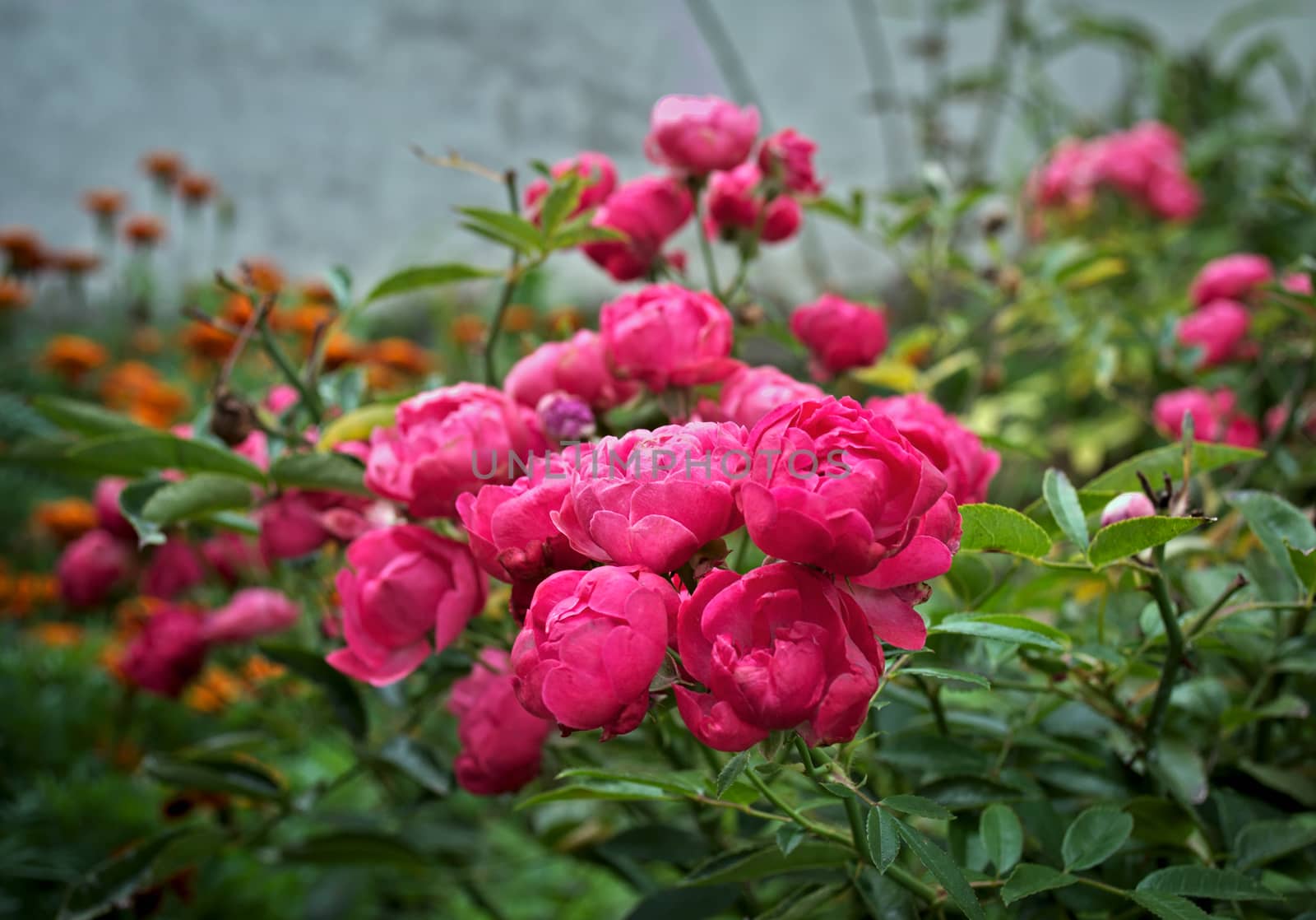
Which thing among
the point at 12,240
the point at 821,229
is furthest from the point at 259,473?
the point at 821,229

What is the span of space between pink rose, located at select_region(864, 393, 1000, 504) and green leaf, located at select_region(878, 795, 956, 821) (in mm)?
100

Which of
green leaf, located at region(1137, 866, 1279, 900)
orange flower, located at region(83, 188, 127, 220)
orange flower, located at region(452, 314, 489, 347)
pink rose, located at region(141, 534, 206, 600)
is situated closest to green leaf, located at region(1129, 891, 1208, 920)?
green leaf, located at region(1137, 866, 1279, 900)

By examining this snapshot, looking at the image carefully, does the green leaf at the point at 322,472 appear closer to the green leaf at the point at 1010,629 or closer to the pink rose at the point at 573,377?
the pink rose at the point at 573,377

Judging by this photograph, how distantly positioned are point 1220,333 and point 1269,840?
0.48 meters

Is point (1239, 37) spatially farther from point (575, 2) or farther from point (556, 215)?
point (556, 215)

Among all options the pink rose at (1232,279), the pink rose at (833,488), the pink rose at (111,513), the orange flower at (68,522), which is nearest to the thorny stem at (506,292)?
the pink rose at (833,488)

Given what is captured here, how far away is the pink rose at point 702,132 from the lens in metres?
0.47

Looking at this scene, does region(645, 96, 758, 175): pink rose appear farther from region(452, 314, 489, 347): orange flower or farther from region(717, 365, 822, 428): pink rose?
region(452, 314, 489, 347): orange flower

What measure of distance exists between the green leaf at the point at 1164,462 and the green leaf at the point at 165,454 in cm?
37

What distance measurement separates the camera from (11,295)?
192 centimetres

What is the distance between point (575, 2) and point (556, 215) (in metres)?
3.42

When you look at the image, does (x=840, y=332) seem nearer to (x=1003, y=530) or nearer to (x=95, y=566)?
(x=1003, y=530)

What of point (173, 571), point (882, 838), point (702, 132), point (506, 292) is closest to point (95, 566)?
point (173, 571)

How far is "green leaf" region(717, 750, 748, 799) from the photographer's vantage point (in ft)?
0.83
